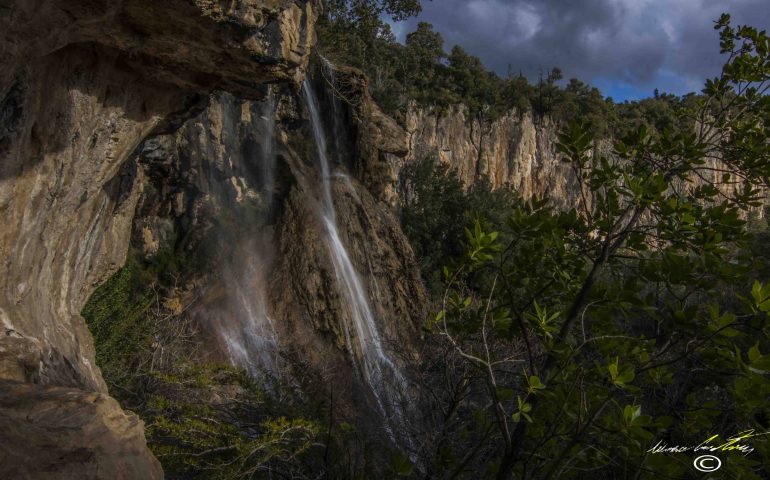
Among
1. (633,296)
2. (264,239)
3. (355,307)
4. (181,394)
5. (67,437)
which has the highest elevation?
(633,296)

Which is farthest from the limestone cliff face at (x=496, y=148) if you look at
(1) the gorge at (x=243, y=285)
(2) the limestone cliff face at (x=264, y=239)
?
(1) the gorge at (x=243, y=285)

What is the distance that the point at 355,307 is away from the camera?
1494cm

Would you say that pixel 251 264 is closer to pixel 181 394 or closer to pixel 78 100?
pixel 181 394

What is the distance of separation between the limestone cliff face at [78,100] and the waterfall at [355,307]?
624 cm

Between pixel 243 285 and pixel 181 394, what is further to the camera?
pixel 243 285

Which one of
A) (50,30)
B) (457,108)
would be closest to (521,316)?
(50,30)

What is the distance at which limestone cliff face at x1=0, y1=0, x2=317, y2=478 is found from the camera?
4363 millimetres

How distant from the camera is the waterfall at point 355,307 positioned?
1327 cm

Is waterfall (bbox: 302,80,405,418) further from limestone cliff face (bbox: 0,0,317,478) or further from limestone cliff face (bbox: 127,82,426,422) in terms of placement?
limestone cliff face (bbox: 0,0,317,478)

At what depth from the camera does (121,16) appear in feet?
15.7

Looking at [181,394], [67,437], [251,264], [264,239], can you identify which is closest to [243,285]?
[251,264]

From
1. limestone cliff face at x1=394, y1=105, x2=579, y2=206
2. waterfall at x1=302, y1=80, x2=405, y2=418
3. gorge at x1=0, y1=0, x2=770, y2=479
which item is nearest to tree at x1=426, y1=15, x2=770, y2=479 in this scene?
gorge at x1=0, y1=0, x2=770, y2=479

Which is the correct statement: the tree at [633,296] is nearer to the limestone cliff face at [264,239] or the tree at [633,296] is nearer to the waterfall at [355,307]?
the waterfall at [355,307]

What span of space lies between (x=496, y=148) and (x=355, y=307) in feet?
82.6
